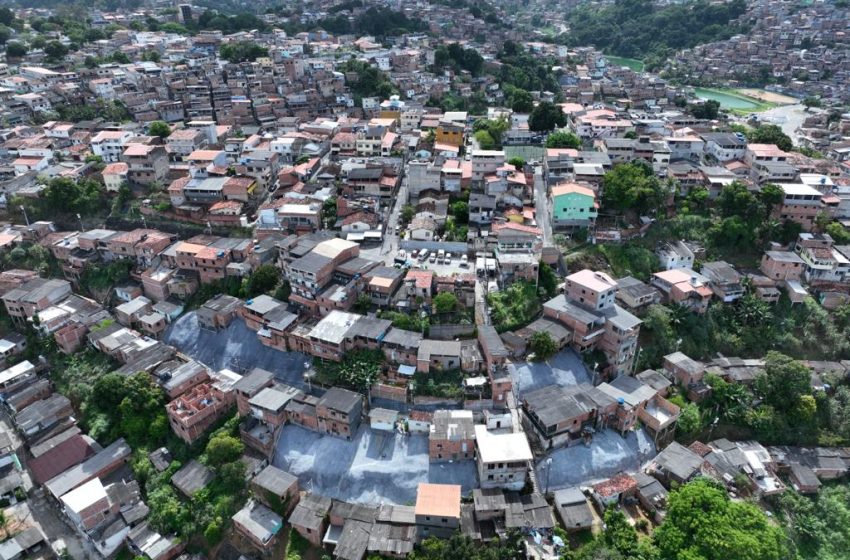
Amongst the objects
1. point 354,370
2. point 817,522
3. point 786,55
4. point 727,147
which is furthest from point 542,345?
point 786,55

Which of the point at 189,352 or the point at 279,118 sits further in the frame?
the point at 279,118

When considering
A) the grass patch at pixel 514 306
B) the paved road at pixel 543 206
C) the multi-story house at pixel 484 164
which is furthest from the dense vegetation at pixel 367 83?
the grass patch at pixel 514 306

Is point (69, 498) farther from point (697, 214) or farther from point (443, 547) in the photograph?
point (697, 214)

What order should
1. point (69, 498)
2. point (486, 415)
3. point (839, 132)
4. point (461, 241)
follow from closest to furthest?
point (69, 498)
point (486, 415)
point (461, 241)
point (839, 132)

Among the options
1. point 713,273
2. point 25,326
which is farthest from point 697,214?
point 25,326

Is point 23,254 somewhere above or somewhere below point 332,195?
below

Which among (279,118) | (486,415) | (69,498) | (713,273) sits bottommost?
(69,498)

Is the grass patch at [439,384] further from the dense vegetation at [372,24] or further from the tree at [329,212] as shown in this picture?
the dense vegetation at [372,24]

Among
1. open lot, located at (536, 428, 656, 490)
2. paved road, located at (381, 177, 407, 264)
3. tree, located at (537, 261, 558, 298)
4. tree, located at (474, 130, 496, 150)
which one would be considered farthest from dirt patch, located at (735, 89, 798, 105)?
open lot, located at (536, 428, 656, 490)
